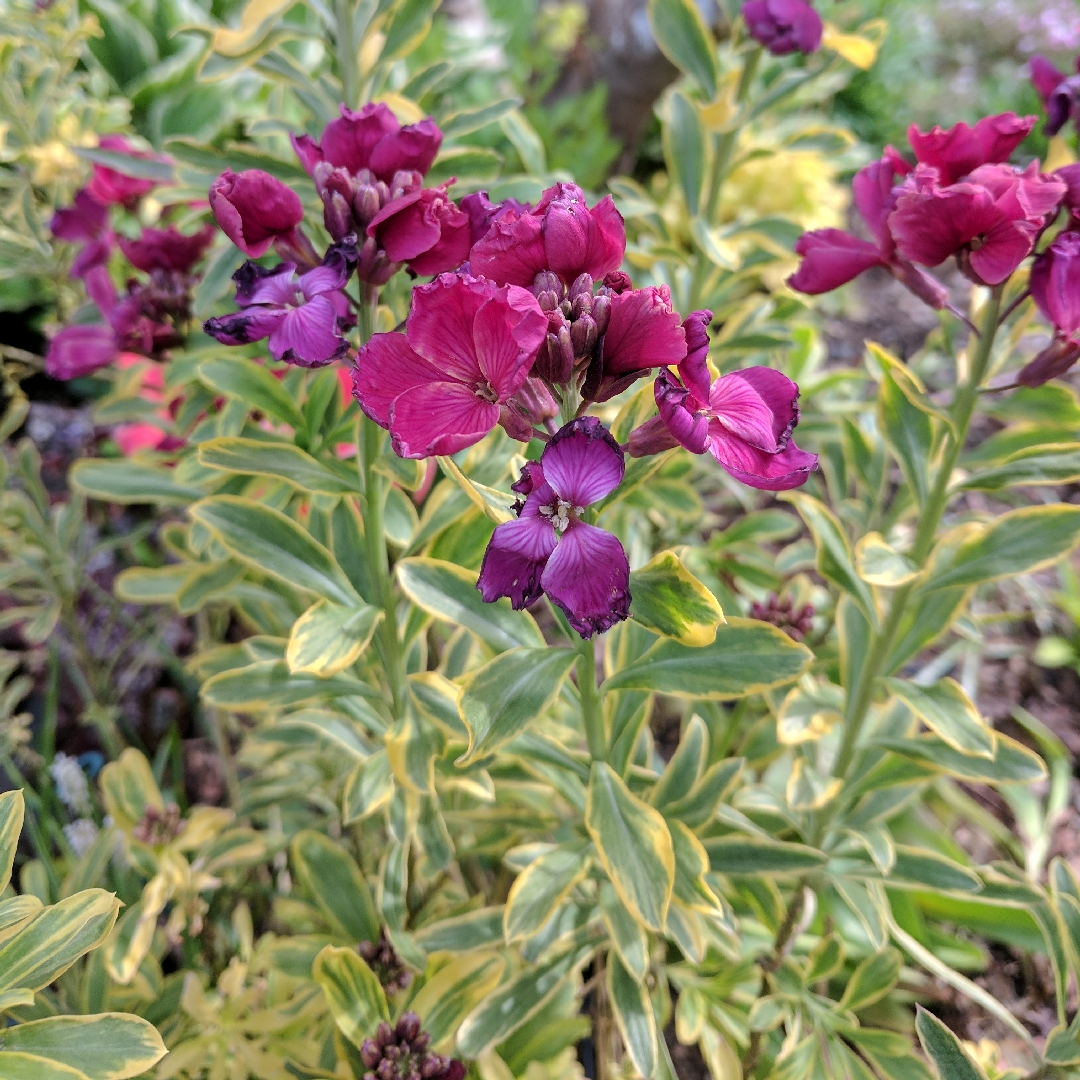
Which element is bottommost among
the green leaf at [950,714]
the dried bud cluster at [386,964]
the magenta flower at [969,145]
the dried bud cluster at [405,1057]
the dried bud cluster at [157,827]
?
the dried bud cluster at [386,964]

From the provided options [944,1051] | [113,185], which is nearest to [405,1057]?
[944,1051]

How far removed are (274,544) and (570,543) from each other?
1.78 ft

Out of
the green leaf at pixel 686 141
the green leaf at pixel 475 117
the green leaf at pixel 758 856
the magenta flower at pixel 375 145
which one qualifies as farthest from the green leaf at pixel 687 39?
the green leaf at pixel 758 856

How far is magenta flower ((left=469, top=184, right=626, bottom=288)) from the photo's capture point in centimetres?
72

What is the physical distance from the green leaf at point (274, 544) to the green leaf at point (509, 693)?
0.96 feet

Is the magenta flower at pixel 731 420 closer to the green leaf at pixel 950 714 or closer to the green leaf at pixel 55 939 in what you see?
the green leaf at pixel 950 714

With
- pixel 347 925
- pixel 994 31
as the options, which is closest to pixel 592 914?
pixel 347 925

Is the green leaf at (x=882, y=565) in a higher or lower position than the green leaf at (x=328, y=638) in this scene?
higher

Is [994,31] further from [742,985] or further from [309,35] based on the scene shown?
[742,985]

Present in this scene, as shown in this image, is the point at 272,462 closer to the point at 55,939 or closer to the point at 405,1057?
the point at 55,939

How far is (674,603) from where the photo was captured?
0.79m

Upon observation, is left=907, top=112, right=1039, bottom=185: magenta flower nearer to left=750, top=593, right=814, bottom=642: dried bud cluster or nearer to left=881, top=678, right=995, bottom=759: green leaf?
left=881, top=678, right=995, bottom=759: green leaf

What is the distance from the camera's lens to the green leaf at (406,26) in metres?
1.31

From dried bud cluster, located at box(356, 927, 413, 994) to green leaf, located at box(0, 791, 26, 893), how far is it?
616 millimetres
